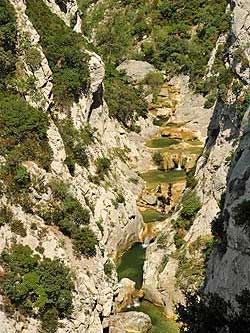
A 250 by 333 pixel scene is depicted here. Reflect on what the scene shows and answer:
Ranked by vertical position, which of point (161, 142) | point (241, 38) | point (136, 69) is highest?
point (136, 69)

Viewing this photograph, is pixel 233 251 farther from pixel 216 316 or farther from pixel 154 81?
pixel 154 81

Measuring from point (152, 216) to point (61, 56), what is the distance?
20427 millimetres

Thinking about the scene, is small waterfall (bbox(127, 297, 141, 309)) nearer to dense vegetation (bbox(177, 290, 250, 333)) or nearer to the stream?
A: the stream

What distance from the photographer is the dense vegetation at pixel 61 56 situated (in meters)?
61.4

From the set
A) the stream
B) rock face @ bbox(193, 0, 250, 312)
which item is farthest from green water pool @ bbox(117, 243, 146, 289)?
rock face @ bbox(193, 0, 250, 312)

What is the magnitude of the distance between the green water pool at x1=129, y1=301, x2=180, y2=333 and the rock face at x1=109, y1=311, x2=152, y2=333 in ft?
2.67

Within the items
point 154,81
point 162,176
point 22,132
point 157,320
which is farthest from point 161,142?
point 157,320

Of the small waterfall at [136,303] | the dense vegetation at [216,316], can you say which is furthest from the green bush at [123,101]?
the dense vegetation at [216,316]

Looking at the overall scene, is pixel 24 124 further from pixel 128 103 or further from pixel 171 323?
pixel 128 103

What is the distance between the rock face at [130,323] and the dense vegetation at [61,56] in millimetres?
25027

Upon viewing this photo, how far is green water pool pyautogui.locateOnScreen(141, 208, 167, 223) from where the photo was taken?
6272 cm

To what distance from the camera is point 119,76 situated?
95562 mm

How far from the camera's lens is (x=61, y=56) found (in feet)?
206

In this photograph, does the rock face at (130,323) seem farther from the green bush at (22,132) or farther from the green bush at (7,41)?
the green bush at (7,41)
